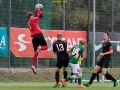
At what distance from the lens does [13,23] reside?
2756cm

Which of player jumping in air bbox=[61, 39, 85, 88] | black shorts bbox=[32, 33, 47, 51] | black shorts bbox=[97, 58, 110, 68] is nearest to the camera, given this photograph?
black shorts bbox=[32, 33, 47, 51]

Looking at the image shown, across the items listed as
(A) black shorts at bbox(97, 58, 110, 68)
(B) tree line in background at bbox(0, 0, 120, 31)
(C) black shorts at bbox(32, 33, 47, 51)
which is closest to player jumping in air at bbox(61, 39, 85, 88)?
(A) black shorts at bbox(97, 58, 110, 68)

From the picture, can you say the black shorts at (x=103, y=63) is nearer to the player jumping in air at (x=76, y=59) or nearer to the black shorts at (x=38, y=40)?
the player jumping in air at (x=76, y=59)

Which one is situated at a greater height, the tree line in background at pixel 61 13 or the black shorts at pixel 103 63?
the tree line in background at pixel 61 13

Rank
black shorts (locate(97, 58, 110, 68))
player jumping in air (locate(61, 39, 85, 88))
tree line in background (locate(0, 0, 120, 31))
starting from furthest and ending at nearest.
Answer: tree line in background (locate(0, 0, 120, 31)) < black shorts (locate(97, 58, 110, 68)) < player jumping in air (locate(61, 39, 85, 88))

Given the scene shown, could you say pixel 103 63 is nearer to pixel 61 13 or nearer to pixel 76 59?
pixel 76 59

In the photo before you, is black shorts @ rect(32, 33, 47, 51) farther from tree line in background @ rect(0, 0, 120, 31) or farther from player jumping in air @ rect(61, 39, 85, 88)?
tree line in background @ rect(0, 0, 120, 31)

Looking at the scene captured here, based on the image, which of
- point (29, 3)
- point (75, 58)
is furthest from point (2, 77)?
point (75, 58)

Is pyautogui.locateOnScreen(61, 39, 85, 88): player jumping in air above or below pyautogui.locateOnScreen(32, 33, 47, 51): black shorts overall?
below

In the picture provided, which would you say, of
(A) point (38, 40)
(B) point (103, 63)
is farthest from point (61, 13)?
(A) point (38, 40)

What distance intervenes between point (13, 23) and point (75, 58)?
8.00 metres

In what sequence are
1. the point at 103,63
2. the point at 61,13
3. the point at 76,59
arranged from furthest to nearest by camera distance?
1. the point at 61,13
2. the point at 103,63
3. the point at 76,59

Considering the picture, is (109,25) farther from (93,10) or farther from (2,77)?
(2,77)

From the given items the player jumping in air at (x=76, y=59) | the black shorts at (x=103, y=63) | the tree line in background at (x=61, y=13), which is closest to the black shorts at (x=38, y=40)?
the player jumping in air at (x=76, y=59)
